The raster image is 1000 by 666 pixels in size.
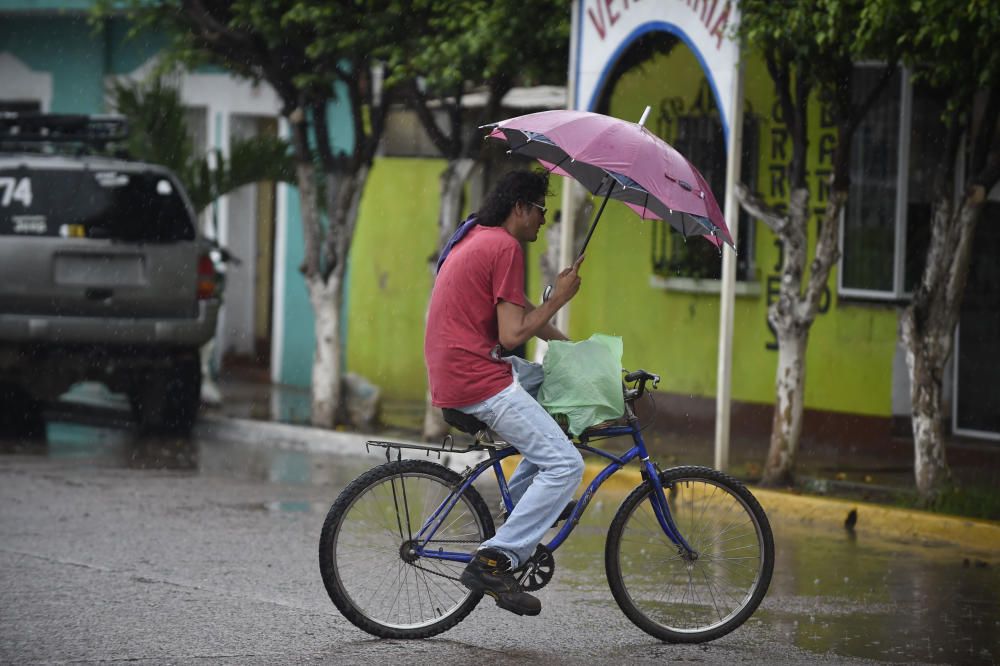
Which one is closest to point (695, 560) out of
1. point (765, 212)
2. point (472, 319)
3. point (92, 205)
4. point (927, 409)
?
point (472, 319)

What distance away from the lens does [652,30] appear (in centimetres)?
1158

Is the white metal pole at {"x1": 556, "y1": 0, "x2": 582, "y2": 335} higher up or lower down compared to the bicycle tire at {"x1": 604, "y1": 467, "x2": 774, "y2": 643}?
higher up

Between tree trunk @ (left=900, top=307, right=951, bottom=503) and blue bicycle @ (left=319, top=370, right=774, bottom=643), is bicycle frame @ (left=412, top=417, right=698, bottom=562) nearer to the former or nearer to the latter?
blue bicycle @ (left=319, top=370, right=774, bottom=643)

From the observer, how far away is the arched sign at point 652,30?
10.9 m

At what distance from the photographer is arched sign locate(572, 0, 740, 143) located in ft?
35.8

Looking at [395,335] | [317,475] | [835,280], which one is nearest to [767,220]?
[835,280]

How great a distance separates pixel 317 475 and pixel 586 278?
4.48 m

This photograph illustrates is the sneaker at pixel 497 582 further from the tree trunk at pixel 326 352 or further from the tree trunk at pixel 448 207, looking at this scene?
the tree trunk at pixel 326 352

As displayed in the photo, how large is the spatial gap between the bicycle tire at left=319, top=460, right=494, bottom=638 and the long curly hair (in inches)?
37.6

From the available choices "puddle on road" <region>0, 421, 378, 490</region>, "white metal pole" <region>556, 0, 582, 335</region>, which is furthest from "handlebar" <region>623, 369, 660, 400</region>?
"white metal pole" <region>556, 0, 582, 335</region>

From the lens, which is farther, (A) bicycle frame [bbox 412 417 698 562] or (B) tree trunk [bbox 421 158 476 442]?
(B) tree trunk [bbox 421 158 476 442]

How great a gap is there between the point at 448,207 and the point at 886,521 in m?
4.88

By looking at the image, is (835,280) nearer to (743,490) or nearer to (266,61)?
(266,61)

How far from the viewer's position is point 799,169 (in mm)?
10805
